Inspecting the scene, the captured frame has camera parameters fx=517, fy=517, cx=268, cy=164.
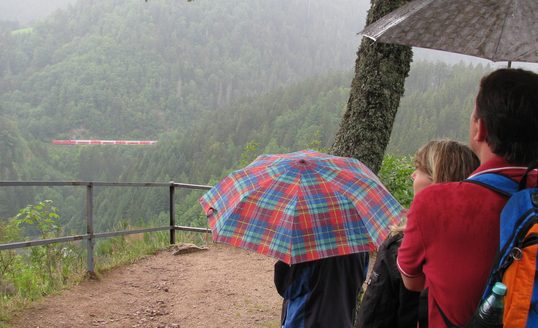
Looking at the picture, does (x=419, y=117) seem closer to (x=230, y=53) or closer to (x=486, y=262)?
(x=486, y=262)

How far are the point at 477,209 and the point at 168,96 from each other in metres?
152

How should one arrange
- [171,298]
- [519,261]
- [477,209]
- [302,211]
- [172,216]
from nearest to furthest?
[519,261] → [477,209] → [302,211] → [171,298] → [172,216]

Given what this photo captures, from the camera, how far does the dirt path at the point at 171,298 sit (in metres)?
4.81

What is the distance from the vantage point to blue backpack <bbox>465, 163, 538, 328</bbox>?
119 centimetres

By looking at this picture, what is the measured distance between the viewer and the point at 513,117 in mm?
1328

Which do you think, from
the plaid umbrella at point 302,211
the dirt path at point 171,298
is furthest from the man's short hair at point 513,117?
the dirt path at point 171,298

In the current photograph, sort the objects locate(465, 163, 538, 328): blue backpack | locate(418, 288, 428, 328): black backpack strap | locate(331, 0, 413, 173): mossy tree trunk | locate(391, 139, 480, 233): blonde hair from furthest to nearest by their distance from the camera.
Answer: locate(331, 0, 413, 173): mossy tree trunk, locate(391, 139, 480, 233): blonde hair, locate(418, 288, 428, 328): black backpack strap, locate(465, 163, 538, 328): blue backpack

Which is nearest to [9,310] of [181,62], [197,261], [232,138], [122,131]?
[197,261]

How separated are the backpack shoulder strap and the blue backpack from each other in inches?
1.8

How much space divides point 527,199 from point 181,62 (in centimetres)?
16822

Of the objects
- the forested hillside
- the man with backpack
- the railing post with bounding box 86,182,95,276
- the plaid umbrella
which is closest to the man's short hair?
the man with backpack

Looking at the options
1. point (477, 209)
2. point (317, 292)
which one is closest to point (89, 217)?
point (317, 292)

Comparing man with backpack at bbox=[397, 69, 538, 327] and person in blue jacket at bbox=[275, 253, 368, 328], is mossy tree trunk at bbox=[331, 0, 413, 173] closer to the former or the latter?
person in blue jacket at bbox=[275, 253, 368, 328]

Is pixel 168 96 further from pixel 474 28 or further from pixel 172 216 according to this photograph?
pixel 474 28
